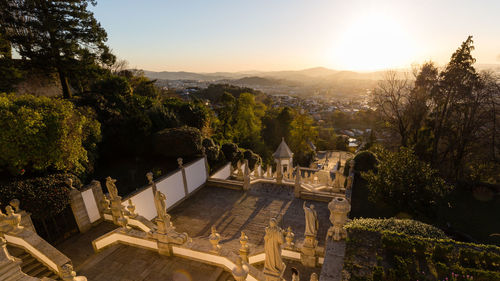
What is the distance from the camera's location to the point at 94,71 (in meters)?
17.5

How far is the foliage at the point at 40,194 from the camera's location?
852 cm

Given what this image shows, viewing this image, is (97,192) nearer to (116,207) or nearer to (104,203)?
(104,203)

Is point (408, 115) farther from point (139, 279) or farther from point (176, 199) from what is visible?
point (139, 279)

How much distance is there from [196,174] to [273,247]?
11933 millimetres

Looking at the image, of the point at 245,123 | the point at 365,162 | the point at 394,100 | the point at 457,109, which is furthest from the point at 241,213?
the point at 245,123

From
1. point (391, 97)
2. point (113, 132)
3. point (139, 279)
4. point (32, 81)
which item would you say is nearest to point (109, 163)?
point (113, 132)

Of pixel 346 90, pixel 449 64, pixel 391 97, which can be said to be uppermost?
pixel 449 64

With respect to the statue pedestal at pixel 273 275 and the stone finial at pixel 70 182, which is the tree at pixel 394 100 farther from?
the stone finial at pixel 70 182

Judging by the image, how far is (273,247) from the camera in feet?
17.5

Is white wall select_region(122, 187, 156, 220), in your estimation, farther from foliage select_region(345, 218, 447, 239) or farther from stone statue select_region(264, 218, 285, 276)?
foliage select_region(345, 218, 447, 239)

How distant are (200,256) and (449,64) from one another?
2192 cm

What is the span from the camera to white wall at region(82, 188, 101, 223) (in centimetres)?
1049

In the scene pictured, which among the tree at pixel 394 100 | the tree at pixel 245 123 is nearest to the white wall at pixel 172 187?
the tree at pixel 245 123

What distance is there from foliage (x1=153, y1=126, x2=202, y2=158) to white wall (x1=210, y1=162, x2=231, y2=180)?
3370 mm
